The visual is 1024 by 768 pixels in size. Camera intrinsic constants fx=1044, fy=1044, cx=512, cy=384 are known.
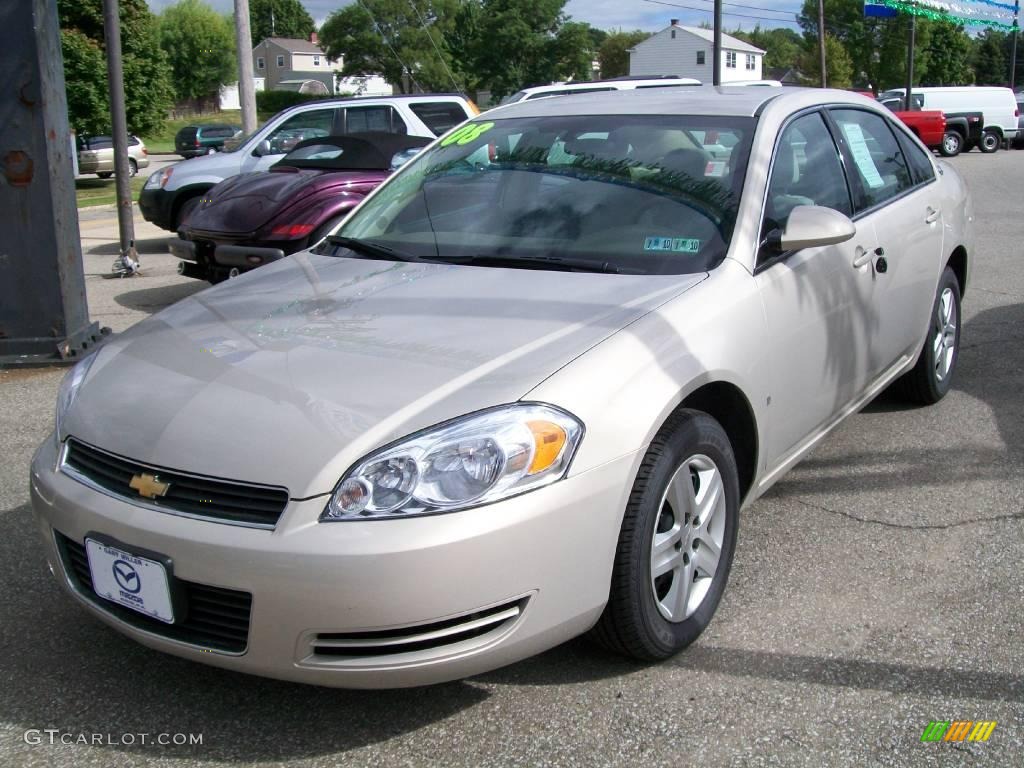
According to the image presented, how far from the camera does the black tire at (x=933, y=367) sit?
4.95 meters

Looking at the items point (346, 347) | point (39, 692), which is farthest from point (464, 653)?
point (39, 692)

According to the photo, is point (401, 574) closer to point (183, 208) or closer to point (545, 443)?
point (545, 443)

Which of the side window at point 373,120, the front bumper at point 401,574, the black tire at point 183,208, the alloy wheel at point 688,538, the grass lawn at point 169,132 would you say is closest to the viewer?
the front bumper at point 401,574

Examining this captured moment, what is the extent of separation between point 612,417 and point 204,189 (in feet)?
31.3

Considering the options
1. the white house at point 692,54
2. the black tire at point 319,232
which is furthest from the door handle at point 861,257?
the white house at point 692,54

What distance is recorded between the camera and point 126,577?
8.39 ft

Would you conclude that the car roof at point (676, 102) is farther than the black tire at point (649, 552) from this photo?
Yes

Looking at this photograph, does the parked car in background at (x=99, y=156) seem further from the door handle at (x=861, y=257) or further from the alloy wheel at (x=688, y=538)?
the alloy wheel at (x=688, y=538)

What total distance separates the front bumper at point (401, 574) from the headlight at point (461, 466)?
35 mm

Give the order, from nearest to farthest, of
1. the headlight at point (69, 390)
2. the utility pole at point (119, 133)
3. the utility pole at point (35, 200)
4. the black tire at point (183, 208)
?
the headlight at point (69, 390), the utility pole at point (35, 200), the utility pole at point (119, 133), the black tire at point (183, 208)

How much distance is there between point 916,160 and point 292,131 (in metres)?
8.28

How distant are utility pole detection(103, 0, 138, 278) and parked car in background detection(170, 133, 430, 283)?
237cm

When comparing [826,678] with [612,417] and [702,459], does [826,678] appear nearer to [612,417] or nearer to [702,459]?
[702,459]

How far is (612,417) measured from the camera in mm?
2592
